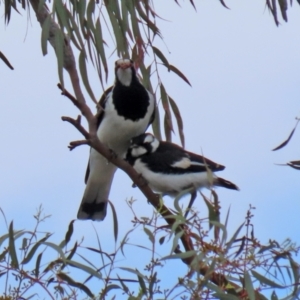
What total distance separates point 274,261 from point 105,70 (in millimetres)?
1252

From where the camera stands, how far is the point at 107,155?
245cm

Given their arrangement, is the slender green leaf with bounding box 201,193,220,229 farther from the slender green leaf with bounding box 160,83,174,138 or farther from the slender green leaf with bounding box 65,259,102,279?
the slender green leaf with bounding box 160,83,174,138

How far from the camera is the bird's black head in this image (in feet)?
10.8

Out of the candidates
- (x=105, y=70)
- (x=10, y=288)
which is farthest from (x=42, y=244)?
(x=105, y=70)

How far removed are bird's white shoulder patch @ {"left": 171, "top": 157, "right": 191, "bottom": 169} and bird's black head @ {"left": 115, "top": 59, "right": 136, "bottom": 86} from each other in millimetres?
400

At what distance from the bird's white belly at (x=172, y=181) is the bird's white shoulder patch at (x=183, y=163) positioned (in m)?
0.03

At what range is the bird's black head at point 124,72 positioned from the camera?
3.28 meters

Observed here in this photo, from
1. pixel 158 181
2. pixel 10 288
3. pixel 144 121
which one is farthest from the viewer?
pixel 144 121

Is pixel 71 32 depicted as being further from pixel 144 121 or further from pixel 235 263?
pixel 235 263

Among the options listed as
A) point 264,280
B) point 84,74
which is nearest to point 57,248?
point 264,280

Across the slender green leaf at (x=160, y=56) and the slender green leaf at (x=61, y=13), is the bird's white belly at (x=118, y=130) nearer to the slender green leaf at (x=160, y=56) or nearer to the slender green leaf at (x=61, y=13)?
the slender green leaf at (x=160, y=56)

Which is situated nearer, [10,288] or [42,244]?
[10,288]

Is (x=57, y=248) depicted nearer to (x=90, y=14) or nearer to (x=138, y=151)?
(x=90, y=14)

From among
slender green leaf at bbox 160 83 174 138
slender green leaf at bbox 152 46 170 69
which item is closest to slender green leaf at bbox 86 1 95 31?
slender green leaf at bbox 152 46 170 69
